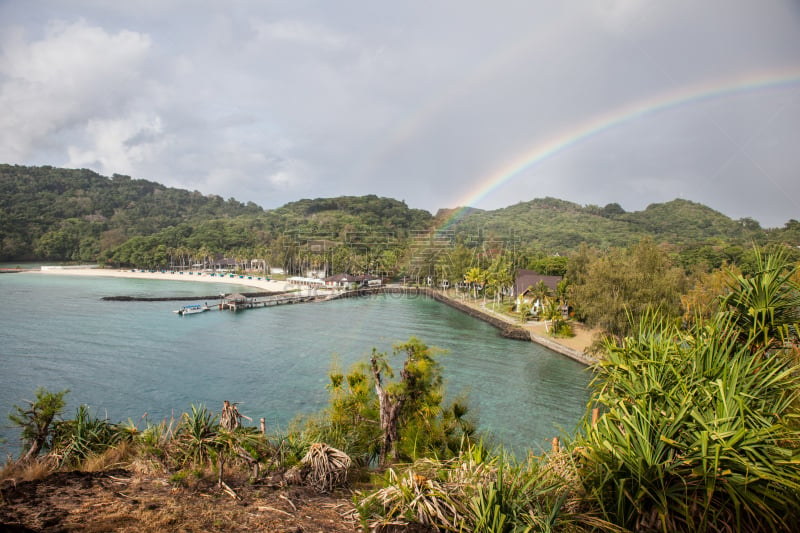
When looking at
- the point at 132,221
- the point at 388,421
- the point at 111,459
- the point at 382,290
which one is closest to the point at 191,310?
the point at 382,290

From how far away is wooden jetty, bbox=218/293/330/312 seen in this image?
164 ft

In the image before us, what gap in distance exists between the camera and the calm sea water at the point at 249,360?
1977 centimetres

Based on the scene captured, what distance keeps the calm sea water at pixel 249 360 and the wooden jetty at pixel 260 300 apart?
2408mm

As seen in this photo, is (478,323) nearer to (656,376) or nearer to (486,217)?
(656,376)

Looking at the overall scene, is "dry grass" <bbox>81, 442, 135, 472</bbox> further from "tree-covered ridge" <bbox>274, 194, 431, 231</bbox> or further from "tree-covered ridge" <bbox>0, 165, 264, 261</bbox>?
"tree-covered ridge" <bbox>0, 165, 264, 261</bbox>

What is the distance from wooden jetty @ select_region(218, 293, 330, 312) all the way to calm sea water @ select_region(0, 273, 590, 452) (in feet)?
7.90

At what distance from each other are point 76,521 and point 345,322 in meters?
38.0

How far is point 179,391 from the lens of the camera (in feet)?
71.6

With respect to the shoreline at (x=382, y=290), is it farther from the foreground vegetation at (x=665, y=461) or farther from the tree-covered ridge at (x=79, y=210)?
the tree-covered ridge at (x=79, y=210)

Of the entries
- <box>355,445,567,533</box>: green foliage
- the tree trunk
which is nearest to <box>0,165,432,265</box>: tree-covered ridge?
the tree trunk

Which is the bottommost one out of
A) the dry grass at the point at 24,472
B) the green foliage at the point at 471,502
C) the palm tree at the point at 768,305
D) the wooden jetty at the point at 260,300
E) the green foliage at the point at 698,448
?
the wooden jetty at the point at 260,300

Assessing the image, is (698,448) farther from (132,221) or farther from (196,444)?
(132,221)

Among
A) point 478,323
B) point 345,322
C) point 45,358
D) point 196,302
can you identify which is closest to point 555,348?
point 478,323

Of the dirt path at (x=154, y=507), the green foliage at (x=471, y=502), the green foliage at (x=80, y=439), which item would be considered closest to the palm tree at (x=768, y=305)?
the green foliage at (x=471, y=502)
